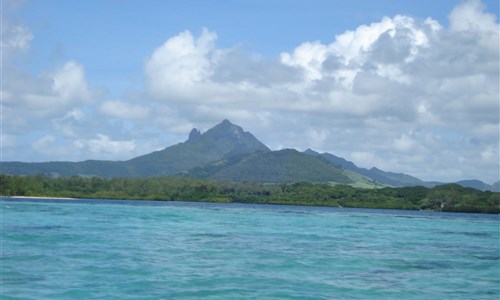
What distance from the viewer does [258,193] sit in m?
194

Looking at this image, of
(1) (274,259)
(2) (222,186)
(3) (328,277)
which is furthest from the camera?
(2) (222,186)

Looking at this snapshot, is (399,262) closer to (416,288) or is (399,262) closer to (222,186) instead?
(416,288)

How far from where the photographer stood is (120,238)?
44.8m

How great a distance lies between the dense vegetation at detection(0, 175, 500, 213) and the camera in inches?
6289

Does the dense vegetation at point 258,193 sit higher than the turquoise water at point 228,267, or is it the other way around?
the dense vegetation at point 258,193

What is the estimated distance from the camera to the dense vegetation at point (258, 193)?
160 m

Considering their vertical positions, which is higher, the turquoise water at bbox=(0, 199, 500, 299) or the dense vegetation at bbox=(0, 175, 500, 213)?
the dense vegetation at bbox=(0, 175, 500, 213)

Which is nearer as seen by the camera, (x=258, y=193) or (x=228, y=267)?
(x=228, y=267)

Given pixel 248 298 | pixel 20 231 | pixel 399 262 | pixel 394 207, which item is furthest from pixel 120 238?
pixel 394 207

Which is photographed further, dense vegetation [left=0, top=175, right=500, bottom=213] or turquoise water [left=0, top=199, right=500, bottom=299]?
dense vegetation [left=0, top=175, right=500, bottom=213]

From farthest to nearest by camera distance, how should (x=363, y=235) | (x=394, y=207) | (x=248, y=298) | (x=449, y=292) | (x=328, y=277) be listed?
(x=394, y=207) → (x=363, y=235) → (x=328, y=277) → (x=449, y=292) → (x=248, y=298)

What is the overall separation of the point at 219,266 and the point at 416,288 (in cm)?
942

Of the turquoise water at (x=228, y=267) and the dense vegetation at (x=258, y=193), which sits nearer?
the turquoise water at (x=228, y=267)

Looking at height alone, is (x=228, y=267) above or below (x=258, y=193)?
below
